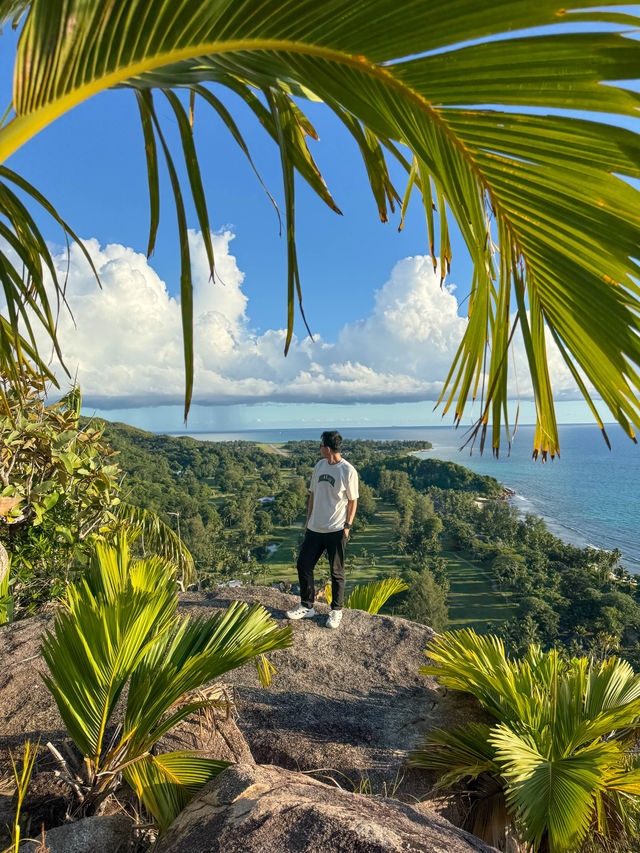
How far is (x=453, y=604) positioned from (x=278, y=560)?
18.2m

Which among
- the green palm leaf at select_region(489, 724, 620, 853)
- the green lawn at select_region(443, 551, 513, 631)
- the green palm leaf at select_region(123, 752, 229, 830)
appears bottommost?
the green lawn at select_region(443, 551, 513, 631)

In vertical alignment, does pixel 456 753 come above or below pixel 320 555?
below

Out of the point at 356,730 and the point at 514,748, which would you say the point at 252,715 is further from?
the point at 514,748

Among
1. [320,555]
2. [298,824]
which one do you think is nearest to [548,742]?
[298,824]

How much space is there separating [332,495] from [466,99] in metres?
3.14

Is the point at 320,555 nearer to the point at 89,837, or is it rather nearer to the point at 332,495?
the point at 332,495

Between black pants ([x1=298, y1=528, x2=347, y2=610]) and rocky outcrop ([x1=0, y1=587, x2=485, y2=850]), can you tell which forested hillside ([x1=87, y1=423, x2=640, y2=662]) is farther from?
rocky outcrop ([x1=0, y1=587, x2=485, y2=850])

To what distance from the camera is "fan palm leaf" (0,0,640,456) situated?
2.21 feet

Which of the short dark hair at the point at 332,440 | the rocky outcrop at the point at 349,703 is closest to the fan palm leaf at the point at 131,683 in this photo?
the rocky outcrop at the point at 349,703

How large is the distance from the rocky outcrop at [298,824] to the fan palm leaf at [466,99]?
1.09 meters

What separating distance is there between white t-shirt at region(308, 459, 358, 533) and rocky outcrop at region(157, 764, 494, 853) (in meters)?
2.25

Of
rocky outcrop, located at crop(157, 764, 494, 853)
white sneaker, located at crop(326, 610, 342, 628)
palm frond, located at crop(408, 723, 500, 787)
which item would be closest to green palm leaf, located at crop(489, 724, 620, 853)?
palm frond, located at crop(408, 723, 500, 787)

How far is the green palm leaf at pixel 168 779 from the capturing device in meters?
1.52

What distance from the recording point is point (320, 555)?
3.71m
